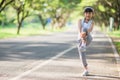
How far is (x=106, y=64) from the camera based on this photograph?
52.2 ft

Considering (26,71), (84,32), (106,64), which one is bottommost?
(106,64)

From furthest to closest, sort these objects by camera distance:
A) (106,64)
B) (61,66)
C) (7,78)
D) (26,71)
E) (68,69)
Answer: (106,64) < (61,66) < (68,69) < (26,71) < (7,78)

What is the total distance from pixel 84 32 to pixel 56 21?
3183 inches

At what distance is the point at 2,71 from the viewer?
1259cm

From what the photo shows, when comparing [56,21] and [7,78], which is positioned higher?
[7,78]

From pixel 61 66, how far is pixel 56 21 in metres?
78.1

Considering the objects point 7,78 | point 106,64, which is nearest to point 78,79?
point 7,78

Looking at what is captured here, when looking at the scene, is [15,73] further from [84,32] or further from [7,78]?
[84,32]

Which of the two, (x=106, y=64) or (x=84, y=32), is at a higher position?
(x=84, y=32)

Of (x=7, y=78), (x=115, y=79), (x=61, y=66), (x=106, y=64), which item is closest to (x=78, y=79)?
(x=115, y=79)

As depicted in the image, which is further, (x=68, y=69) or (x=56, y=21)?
(x=56, y=21)

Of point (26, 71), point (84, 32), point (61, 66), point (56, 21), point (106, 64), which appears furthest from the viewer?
point (56, 21)

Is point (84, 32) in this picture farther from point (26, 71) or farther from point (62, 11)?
point (62, 11)

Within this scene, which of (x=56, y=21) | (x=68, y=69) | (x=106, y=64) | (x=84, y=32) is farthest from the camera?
(x=56, y=21)
